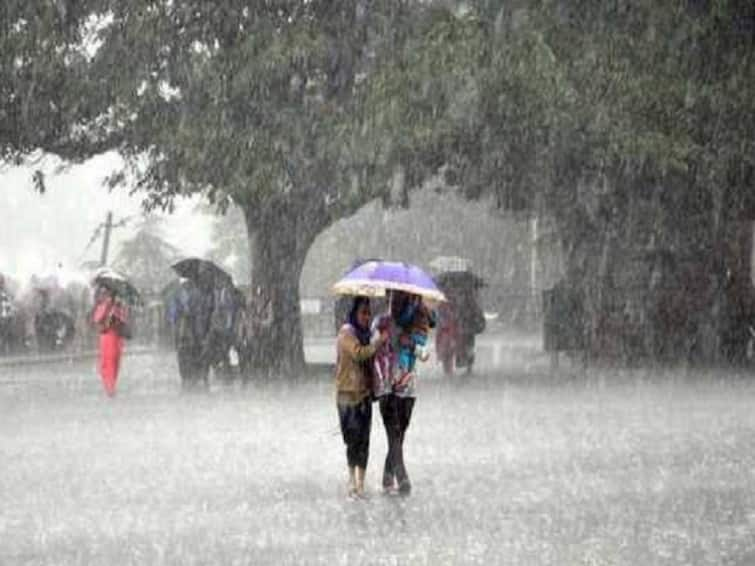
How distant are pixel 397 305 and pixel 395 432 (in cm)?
80

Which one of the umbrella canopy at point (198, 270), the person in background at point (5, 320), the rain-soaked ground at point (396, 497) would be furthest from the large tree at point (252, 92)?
the person in background at point (5, 320)

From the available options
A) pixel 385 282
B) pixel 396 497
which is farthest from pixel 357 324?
pixel 396 497

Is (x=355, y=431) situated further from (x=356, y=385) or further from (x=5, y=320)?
(x=5, y=320)

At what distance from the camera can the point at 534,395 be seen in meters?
21.1

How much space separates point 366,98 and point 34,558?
48.7 ft

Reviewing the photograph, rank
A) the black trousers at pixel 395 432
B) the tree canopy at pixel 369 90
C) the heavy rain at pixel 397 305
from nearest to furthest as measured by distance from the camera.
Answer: the heavy rain at pixel 397 305
the black trousers at pixel 395 432
the tree canopy at pixel 369 90

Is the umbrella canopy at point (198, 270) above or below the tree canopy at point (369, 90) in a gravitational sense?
below

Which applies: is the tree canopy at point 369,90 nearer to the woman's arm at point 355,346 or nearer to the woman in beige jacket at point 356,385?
the woman in beige jacket at point 356,385

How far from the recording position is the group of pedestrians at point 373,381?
35.9 ft

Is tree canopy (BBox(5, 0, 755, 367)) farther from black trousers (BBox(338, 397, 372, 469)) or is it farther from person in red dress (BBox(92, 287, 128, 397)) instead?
black trousers (BBox(338, 397, 372, 469))

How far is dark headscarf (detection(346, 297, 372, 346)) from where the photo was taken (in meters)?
11.0

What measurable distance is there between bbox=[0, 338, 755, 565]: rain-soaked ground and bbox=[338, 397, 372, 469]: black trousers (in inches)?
10.7

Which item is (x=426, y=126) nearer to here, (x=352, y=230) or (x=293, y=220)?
(x=293, y=220)

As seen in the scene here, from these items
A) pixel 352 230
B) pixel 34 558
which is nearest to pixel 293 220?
pixel 34 558
